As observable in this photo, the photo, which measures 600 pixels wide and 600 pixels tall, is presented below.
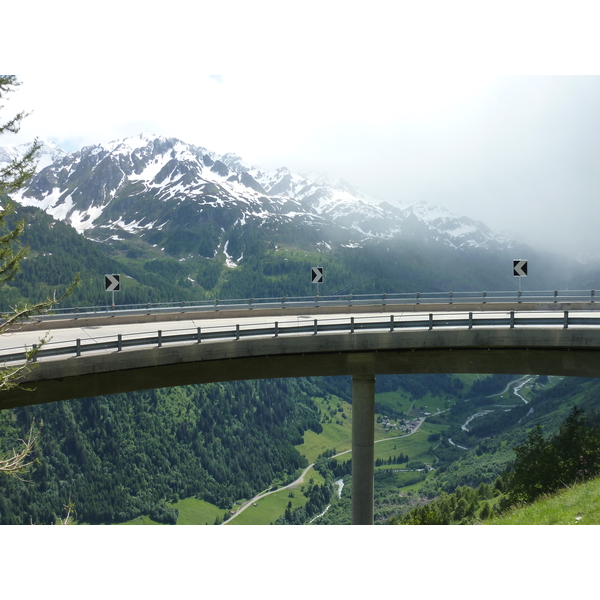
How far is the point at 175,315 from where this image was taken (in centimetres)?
3497

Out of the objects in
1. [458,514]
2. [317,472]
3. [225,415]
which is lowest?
[317,472]

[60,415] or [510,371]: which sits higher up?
[510,371]

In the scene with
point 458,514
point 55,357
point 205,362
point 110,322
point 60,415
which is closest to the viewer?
point 55,357

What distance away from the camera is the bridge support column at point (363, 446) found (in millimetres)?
25625

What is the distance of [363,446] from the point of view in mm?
25781

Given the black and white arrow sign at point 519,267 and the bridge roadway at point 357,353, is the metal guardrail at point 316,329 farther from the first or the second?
the black and white arrow sign at point 519,267

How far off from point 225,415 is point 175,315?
170 m

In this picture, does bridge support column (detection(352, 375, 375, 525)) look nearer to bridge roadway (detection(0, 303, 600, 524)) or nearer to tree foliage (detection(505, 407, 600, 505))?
bridge roadway (detection(0, 303, 600, 524))

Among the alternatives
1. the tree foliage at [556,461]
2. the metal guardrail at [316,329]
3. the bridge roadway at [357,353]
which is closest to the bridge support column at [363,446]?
the bridge roadway at [357,353]

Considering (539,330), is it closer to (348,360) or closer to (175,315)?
(348,360)

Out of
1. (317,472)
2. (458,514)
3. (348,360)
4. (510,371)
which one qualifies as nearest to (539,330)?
(510,371)

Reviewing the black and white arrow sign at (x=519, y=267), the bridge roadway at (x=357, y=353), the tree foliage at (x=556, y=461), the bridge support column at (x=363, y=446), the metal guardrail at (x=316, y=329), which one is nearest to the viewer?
the metal guardrail at (x=316, y=329)

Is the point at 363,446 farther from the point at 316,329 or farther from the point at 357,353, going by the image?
the point at 316,329

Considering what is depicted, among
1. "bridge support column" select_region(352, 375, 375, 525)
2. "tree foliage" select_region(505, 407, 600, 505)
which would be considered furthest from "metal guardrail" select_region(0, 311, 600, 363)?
"tree foliage" select_region(505, 407, 600, 505)
